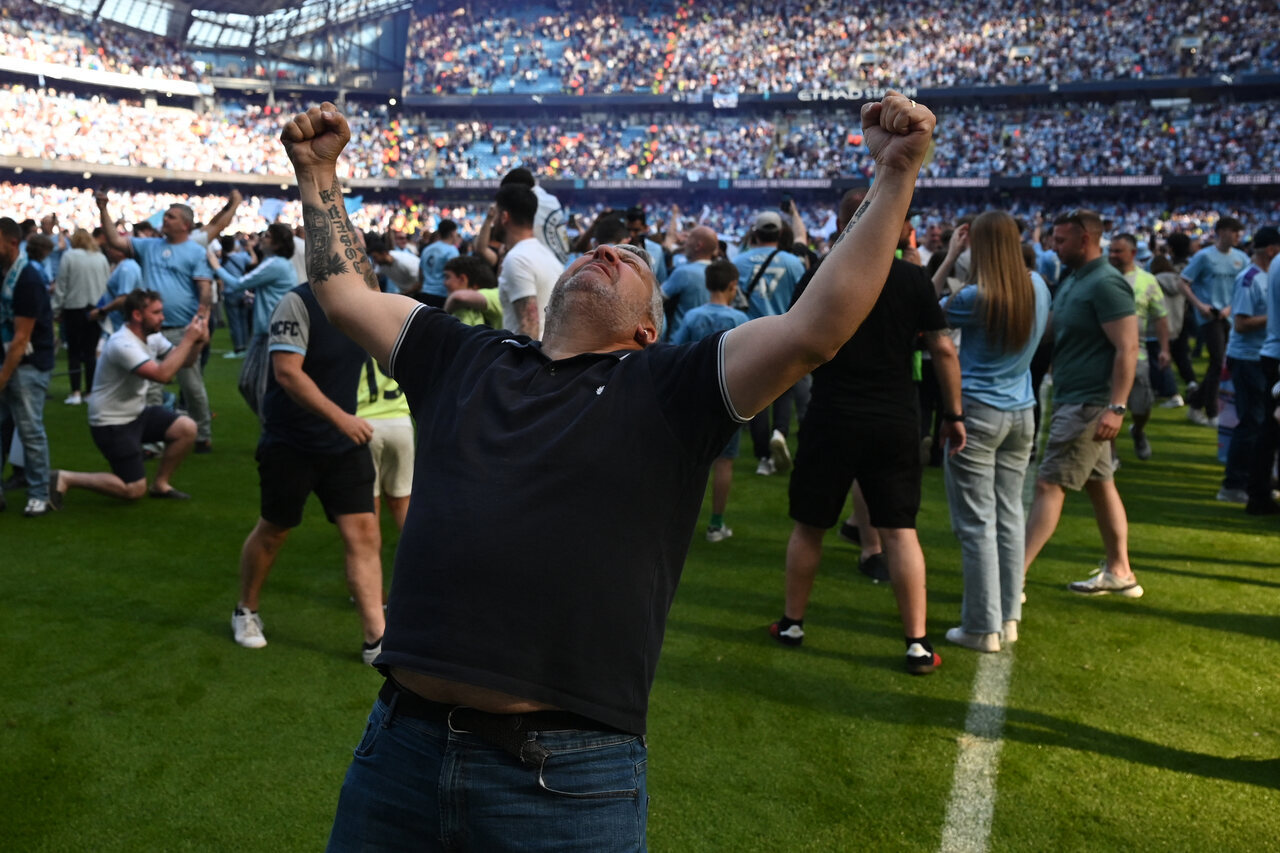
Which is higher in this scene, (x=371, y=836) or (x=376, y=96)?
(x=376, y=96)

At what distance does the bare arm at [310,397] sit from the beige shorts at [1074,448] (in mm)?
3541

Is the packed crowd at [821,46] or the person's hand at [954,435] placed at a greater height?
the packed crowd at [821,46]

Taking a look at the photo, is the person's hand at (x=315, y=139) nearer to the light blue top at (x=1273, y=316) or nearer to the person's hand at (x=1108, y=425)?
the person's hand at (x=1108, y=425)

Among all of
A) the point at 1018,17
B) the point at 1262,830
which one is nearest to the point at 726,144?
the point at 1018,17

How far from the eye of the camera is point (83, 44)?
43.2 m

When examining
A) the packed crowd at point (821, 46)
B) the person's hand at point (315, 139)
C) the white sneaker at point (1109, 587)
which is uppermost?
the packed crowd at point (821, 46)

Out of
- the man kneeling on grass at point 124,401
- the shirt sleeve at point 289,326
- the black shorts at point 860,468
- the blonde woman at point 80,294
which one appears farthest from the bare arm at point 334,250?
the blonde woman at point 80,294

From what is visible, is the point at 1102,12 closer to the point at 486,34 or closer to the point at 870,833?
the point at 486,34

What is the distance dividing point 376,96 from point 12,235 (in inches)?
1805

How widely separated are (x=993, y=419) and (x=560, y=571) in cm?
369

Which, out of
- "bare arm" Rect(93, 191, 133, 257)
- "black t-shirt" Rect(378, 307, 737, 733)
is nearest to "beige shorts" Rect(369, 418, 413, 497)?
"black t-shirt" Rect(378, 307, 737, 733)

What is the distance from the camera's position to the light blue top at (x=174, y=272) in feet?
31.1

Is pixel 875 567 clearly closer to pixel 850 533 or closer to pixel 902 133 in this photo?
pixel 850 533

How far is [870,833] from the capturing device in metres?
3.38
